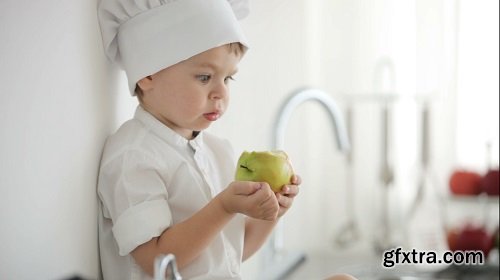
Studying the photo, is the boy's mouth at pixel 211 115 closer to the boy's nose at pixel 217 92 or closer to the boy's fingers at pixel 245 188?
the boy's nose at pixel 217 92

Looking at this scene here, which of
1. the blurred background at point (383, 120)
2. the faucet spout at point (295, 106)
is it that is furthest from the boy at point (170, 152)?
the blurred background at point (383, 120)

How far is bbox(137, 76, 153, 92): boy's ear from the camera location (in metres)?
1.04

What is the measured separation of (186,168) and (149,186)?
7 centimetres

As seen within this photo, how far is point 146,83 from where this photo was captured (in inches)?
40.9

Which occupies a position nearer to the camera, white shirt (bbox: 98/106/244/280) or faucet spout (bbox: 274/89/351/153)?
white shirt (bbox: 98/106/244/280)

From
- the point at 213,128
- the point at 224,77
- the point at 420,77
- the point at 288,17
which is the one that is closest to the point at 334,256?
the point at 420,77

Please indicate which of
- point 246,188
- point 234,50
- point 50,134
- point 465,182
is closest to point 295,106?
point 234,50

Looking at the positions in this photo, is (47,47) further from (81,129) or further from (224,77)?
(224,77)

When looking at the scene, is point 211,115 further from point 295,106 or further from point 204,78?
point 295,106

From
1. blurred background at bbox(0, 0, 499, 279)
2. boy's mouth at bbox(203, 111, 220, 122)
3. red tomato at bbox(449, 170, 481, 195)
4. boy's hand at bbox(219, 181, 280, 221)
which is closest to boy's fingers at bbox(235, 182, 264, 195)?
boy's hand at bbox(219, 181, 280, 221)

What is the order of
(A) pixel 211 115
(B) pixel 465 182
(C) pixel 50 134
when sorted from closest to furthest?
(C) pixel 50 134 → (A) pixel 211 115 → (B) pixel 465 182

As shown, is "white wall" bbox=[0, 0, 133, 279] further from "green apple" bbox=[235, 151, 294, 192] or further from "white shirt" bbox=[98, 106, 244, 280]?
"green apple" bbox=[235, 151, 294, 192]

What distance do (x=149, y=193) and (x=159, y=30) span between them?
Result: 8.3 inches

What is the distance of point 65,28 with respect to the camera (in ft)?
2.89
